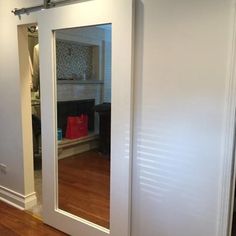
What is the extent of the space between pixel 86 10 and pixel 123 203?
4.63 feet

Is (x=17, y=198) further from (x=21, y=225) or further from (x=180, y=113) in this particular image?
(x=180, y=113)

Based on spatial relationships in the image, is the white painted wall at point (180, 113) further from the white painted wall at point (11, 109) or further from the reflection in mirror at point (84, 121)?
the white painted wall at point (11, 109)

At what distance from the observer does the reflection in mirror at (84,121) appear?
7.03 ft

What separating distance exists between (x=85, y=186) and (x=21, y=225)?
686mm

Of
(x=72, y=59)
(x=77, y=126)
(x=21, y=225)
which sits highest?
(x=72, y=59)

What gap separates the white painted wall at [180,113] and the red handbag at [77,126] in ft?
2.26

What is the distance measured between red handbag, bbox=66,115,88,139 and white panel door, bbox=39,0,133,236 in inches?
6.4

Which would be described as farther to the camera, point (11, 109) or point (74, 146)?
point (11, 109)

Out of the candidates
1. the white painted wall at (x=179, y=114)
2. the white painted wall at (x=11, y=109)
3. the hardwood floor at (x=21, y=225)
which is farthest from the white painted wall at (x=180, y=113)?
the white painted wall at (x=11, y=109)

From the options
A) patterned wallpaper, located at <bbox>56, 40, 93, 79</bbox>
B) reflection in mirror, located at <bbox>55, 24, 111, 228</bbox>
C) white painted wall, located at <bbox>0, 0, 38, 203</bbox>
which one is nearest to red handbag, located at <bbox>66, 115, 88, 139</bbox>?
reflection in mirror, located at <bbox>55, 24, 111, 228</bbox>

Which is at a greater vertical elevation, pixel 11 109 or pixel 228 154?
pixel 11 109

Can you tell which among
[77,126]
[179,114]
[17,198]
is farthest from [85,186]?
[179,114]

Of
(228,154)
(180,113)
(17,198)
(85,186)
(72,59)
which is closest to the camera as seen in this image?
(228,154)

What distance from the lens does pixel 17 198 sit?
2.87 metres
